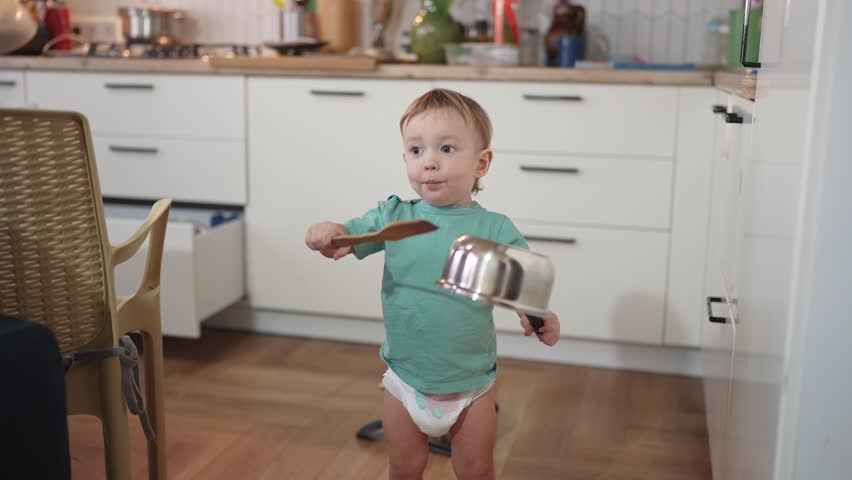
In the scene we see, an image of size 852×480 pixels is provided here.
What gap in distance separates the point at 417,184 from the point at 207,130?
162 centimetres

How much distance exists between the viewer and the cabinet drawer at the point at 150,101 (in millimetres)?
2740

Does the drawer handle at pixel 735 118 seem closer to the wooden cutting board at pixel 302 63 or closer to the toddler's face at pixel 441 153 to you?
the toddler's face at pixel 441 153

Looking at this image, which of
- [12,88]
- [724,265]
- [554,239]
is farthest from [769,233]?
[12,88]

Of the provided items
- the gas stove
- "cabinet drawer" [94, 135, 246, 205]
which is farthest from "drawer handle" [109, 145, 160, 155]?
the gas stove

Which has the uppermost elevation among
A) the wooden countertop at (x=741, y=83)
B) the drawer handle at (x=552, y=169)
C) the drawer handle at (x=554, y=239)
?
the wooden countertop at (x=741, y=83)

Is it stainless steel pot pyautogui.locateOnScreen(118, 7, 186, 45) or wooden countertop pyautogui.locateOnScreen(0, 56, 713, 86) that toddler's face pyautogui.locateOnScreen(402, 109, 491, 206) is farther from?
stainless steel pot pyautogui.locateOnScreen(118, 7, 186, 45)

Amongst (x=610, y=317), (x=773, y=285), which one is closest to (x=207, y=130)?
(x=610, y=317)

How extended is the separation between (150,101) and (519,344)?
1335 millimetres

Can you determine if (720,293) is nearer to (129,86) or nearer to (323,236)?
(323,236)

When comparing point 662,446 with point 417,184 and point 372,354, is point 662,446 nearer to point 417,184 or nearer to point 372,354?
point 372,354

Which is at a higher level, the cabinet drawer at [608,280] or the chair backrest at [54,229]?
the chair backrest at [54,229]

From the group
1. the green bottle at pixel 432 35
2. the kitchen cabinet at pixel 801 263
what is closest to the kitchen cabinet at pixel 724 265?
the kitchen cabinet at pixel 801 263

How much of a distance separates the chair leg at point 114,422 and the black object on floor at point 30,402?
0.25m

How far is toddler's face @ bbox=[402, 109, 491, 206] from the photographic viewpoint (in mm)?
1272
